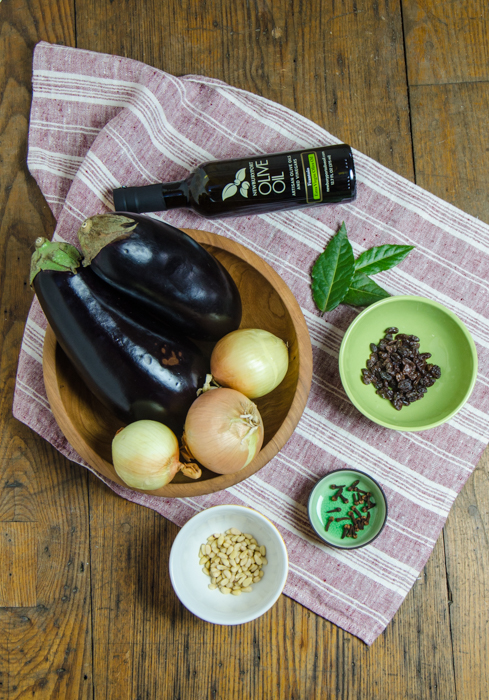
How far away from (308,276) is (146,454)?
458 mm

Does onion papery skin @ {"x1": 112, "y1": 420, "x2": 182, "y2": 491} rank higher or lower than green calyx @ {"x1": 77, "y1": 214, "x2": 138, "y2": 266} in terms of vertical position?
lower

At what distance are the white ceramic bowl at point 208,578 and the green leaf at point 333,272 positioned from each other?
404mm

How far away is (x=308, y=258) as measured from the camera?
3.28 ft

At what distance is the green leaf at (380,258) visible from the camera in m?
0.98

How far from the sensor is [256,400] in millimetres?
900

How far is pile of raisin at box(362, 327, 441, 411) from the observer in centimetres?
93

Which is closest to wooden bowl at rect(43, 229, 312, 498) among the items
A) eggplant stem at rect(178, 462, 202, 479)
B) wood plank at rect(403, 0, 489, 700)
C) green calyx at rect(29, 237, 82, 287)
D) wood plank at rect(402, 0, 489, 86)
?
eggplant stem at rect(178, 462, 202, 479)

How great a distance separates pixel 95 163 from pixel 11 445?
0.58m

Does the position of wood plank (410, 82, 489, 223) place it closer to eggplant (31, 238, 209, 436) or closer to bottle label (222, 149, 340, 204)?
bottle label (222, 149, 340, 204)

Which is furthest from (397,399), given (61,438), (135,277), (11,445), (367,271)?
(11,445)

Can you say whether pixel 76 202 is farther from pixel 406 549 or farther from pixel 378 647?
pixel 378 647

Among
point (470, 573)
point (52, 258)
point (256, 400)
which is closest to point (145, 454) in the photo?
point (256, 400)

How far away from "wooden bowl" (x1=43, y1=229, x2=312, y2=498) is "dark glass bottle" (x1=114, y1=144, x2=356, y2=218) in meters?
0.11

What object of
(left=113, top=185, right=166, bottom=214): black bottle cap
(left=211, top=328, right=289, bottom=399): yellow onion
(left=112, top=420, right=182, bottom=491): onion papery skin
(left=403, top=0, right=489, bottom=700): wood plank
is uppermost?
(left=403, top=0, right=489, bottom=700): wood plank
